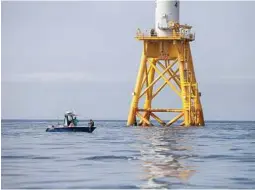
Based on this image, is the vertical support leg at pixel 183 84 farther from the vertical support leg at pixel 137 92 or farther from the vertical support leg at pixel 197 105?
the vertical support leg at pixel 137 92

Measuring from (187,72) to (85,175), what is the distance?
60.1 m

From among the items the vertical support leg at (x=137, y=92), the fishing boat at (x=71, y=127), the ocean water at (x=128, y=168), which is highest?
the vertical support leg at (x=137, y=92)

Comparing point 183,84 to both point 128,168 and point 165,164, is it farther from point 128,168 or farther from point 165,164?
point 128,168

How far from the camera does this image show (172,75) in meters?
91.3

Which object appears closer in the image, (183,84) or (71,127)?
(71,127)

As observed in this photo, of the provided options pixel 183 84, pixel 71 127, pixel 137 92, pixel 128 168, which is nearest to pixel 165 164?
pixel 128 168

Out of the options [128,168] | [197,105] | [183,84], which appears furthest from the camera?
[197,105]

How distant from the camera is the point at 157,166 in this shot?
111 feet

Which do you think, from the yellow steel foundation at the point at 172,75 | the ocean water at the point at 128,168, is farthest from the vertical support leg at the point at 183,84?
the ocean water at the point at 128,168

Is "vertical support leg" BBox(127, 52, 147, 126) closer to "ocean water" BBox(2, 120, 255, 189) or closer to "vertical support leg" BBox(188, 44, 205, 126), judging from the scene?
"vertical support leg" BBox(188, 44, 205, 126)

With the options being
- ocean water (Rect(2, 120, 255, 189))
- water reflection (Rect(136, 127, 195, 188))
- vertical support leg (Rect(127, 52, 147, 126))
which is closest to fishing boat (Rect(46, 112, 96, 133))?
vertical support leg (Rect(127, 52, 147, 126))

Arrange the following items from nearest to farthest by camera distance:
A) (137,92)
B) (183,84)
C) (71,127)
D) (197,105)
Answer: (71,127)
(183,84)
(197,105)
(137,92)

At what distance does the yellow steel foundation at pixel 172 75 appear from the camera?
8819 centimetres

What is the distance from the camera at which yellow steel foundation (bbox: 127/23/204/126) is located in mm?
88188
